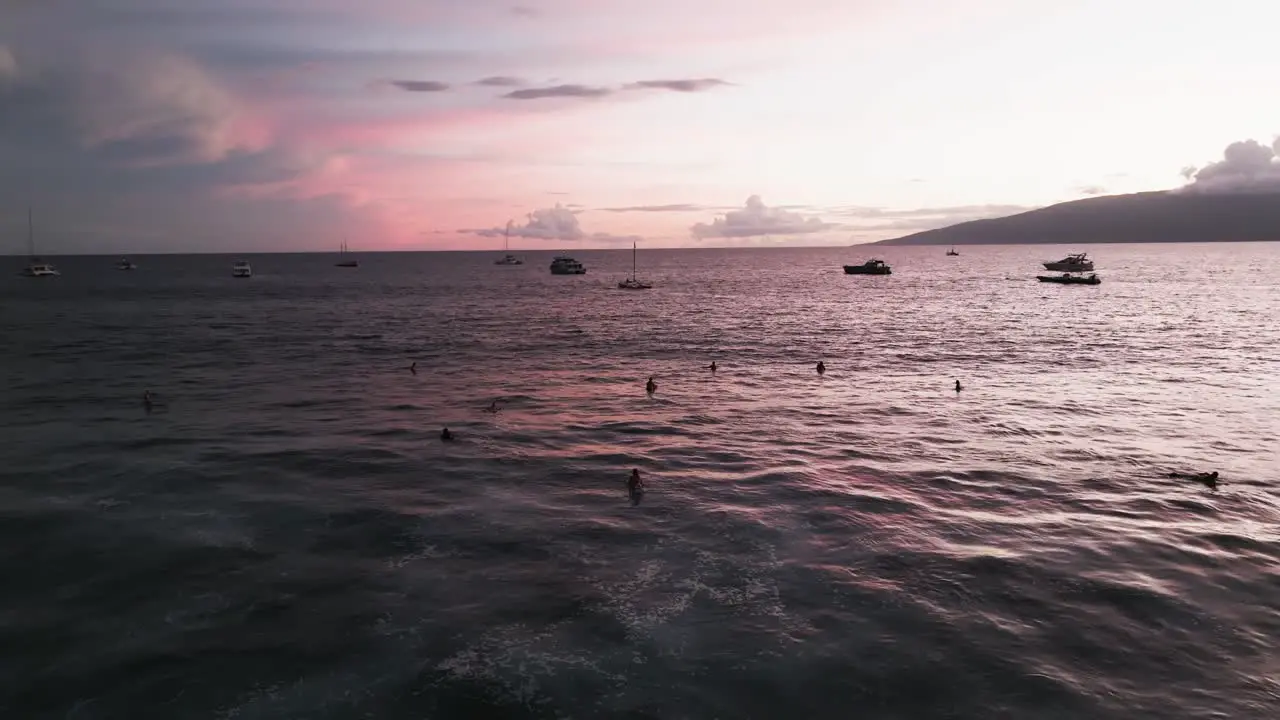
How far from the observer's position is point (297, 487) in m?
26.4

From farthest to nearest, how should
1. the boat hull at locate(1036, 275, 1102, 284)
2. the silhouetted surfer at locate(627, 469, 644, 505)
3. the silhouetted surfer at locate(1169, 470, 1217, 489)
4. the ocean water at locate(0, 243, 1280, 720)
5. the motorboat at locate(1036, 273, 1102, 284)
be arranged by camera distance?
1. the motorboat at locate(1036, 273, 1102, 284)
2. the boat hull at locate(1036, 275, 1102, 284)
3. the silhouetted surfer at locate(1169, 470, 1217, 489)
4. the silhouetted surfer at locate(627, 469, 644, 505)
5. the ocean water at locate(0, 243, 1280, 720)

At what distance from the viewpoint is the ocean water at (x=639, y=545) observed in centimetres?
1477

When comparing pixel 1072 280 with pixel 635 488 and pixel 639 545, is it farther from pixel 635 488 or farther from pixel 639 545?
pixel 639 545

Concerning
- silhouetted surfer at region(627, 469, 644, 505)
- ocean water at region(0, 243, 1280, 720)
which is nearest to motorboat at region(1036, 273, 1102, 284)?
ocean water at region(0, 243, 1280, 720)

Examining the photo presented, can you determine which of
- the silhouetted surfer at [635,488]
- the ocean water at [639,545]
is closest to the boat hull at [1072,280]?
the ocean water at [639,545]

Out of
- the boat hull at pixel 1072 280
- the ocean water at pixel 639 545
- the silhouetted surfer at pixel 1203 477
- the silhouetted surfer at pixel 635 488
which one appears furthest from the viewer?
the boat hull at pixel 1072 280

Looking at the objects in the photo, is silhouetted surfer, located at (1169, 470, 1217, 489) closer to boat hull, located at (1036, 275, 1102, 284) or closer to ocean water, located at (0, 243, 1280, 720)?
ocean water, located at (0, 243, 1280, 720)

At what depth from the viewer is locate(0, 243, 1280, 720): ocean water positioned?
48.5 feet

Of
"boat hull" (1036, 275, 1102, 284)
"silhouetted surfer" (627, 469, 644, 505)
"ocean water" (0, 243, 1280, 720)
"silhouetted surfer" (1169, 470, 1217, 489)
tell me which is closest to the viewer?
"ocean water" (0, 243, 1280, 720)

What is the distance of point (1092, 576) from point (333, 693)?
1914 centimetres

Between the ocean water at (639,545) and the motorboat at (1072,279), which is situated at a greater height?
the motorboat at (1072,279)

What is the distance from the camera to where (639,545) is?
21.4 m

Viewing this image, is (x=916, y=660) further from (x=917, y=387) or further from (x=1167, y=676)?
(x=917, y=387)

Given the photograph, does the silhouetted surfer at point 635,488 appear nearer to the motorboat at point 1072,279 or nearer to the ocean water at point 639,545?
the ocean water at point 639,545
